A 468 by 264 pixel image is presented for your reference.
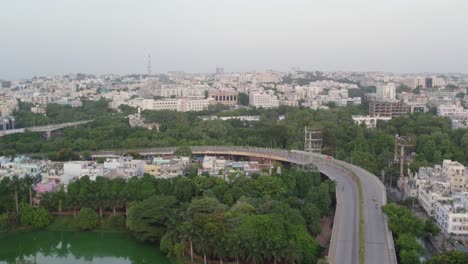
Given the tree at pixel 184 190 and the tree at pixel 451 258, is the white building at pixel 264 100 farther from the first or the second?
the tree at pixel 451 258

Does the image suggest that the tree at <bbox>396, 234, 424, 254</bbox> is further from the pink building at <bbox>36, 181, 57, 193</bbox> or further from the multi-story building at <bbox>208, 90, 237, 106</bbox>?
the multi-story building at <bbox>208, 90, 237, 106</bbox>

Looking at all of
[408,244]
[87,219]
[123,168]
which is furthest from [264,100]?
[408,244]

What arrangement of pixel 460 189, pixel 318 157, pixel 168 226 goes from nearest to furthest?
pixel 168 226 < pixel 460 189 < pixel 318 157

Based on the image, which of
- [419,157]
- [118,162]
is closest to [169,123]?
[118,162]

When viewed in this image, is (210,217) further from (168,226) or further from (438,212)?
(438,212)

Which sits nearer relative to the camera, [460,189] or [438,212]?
[438,212]

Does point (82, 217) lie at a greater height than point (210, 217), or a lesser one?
lesser

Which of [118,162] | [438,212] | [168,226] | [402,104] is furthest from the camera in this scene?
[402,104]
